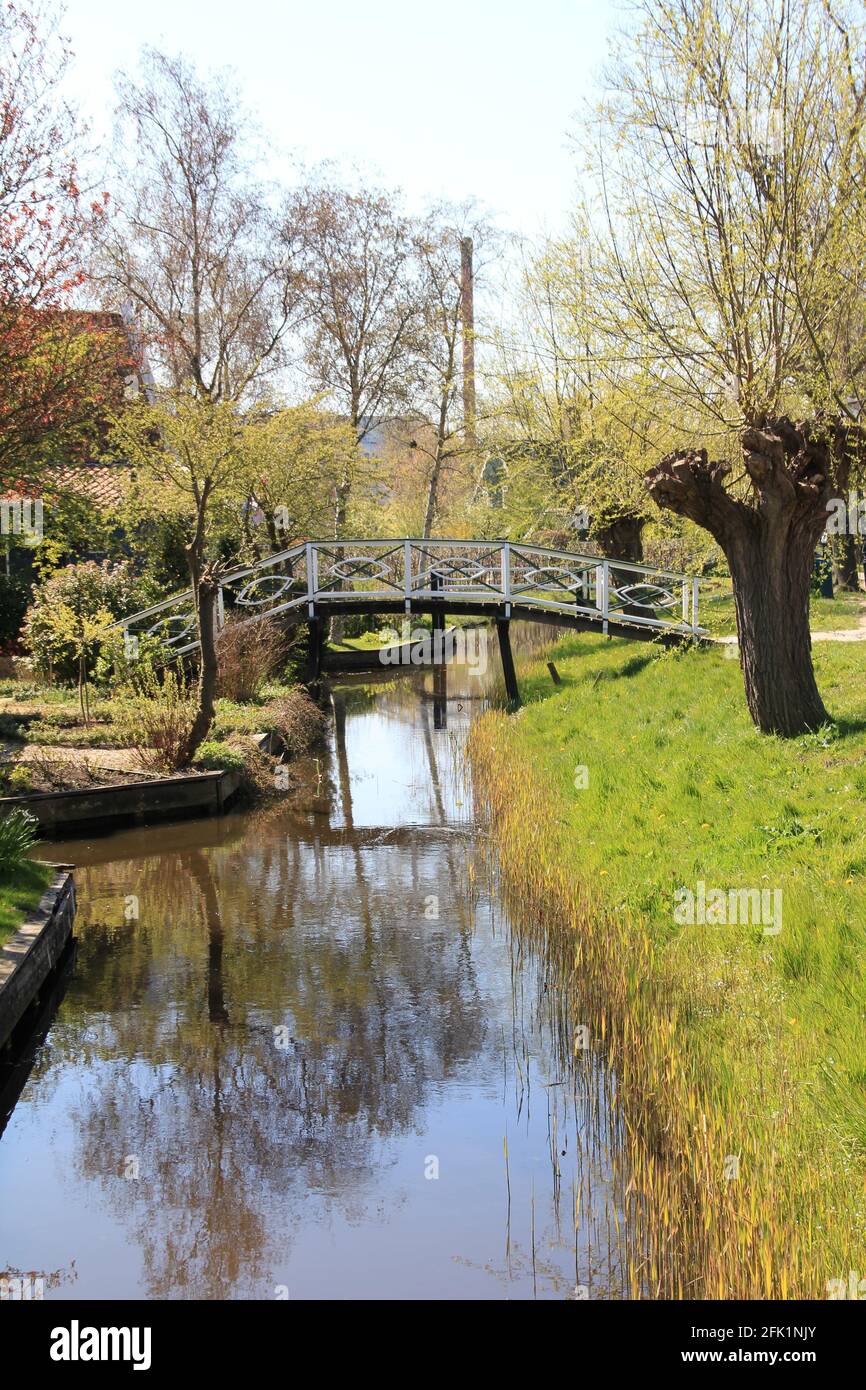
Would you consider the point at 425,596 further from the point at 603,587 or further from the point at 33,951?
the point at 33,951

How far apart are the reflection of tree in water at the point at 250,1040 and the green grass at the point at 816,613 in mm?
9608

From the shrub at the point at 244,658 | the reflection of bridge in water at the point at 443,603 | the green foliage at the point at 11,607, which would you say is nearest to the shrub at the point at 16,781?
the shrub at the point at 244,658

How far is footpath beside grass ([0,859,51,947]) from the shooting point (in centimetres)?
853

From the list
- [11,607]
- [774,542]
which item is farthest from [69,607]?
[774,542]

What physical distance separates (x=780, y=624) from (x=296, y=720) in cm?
914

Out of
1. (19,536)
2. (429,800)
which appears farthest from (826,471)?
(19,536)

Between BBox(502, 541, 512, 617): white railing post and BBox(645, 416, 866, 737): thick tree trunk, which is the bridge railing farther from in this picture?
BBox(645, 416, 866, 737): thick tree trunk

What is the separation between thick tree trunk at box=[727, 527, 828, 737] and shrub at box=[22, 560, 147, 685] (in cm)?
1035

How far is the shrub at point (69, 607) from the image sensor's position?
19.5 m

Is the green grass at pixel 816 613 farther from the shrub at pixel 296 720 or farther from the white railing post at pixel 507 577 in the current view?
the shrub at pixel 296 720

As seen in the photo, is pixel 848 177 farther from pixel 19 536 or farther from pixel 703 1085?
pixel 19 536
